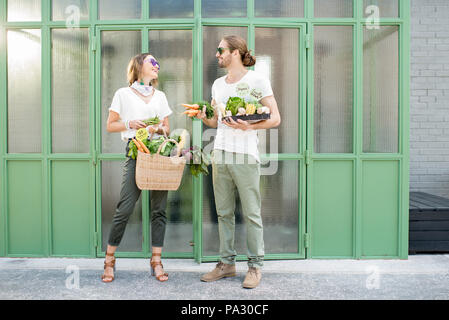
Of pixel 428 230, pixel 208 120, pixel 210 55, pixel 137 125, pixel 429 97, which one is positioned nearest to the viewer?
pixel 137 125

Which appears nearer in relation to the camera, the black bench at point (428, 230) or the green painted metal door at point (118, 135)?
the green painted metal door at point (118, 135)

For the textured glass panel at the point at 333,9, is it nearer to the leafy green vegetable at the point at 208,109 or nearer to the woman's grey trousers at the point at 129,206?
the leafy green vegetable at the point at 208,109

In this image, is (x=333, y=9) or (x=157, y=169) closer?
(x=157, y=169)

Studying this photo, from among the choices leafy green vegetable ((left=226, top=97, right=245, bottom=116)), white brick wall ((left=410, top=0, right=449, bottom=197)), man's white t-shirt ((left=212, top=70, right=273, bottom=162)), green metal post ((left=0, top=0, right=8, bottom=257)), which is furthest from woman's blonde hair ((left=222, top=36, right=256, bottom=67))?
white brick wall ((left=410, top=0, right=449, bottom=197))

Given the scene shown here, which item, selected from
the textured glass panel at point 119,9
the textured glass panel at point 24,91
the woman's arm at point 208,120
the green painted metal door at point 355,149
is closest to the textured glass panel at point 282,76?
the green painted metal door at point 355,149

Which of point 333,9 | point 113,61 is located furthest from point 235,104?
point 333,9

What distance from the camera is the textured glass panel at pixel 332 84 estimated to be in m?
4.49

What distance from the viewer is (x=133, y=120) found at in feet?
12.2

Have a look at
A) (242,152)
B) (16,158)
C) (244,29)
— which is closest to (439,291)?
(242,152)

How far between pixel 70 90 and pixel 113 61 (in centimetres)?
57

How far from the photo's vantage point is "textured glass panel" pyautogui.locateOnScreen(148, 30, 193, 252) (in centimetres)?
448

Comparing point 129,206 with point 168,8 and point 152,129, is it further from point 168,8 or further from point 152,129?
point 168,8

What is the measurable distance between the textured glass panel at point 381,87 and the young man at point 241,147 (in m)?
1.37
